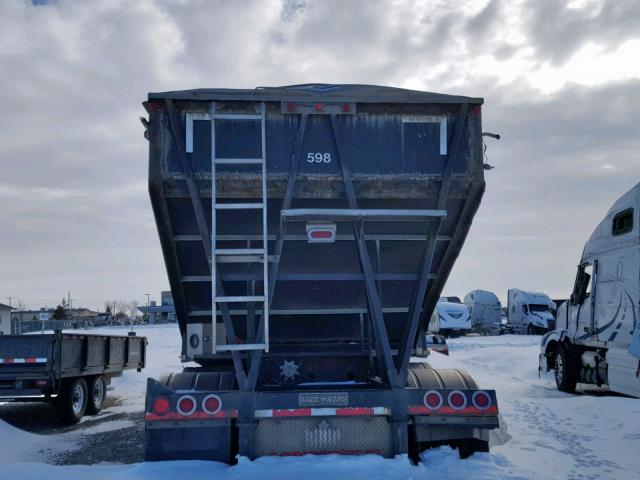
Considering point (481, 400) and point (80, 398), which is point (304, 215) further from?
point (80, 398)

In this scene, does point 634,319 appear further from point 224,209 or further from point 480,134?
point 224,209

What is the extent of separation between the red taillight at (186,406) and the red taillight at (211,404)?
10 centimetres

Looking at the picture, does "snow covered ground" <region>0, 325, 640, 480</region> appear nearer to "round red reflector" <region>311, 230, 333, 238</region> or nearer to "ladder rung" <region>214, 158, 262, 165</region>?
"round red reflector" <region>311, 230, 333, 238</region>

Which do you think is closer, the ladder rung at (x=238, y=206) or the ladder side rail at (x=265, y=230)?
the ladder side rail at (x=265, y=230)

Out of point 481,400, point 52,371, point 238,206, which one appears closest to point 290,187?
point 238,206

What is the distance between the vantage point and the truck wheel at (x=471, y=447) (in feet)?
20.2

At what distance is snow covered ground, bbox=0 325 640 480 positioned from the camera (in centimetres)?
546

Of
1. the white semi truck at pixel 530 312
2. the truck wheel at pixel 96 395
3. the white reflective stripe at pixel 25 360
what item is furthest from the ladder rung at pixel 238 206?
the white semi truck at pixel 530 312

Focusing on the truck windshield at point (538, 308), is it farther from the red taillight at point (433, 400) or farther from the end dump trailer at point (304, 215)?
the red taillight at point (433, 400)

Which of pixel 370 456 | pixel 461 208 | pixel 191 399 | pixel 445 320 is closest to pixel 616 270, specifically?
pixel 461 208

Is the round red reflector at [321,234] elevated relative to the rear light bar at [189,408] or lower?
elevated

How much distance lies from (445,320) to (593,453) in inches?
1431

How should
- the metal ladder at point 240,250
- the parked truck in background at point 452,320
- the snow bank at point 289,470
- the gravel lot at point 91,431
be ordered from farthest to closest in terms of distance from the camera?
the parked truck in background at point 452,320, the gravel lot at point 91,431, the metal ladder at point 240,250, the snow bank at point 289,470

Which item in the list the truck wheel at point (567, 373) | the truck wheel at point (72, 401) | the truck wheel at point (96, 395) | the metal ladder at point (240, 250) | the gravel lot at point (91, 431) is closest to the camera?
the metal ladder at point (240, 250)
